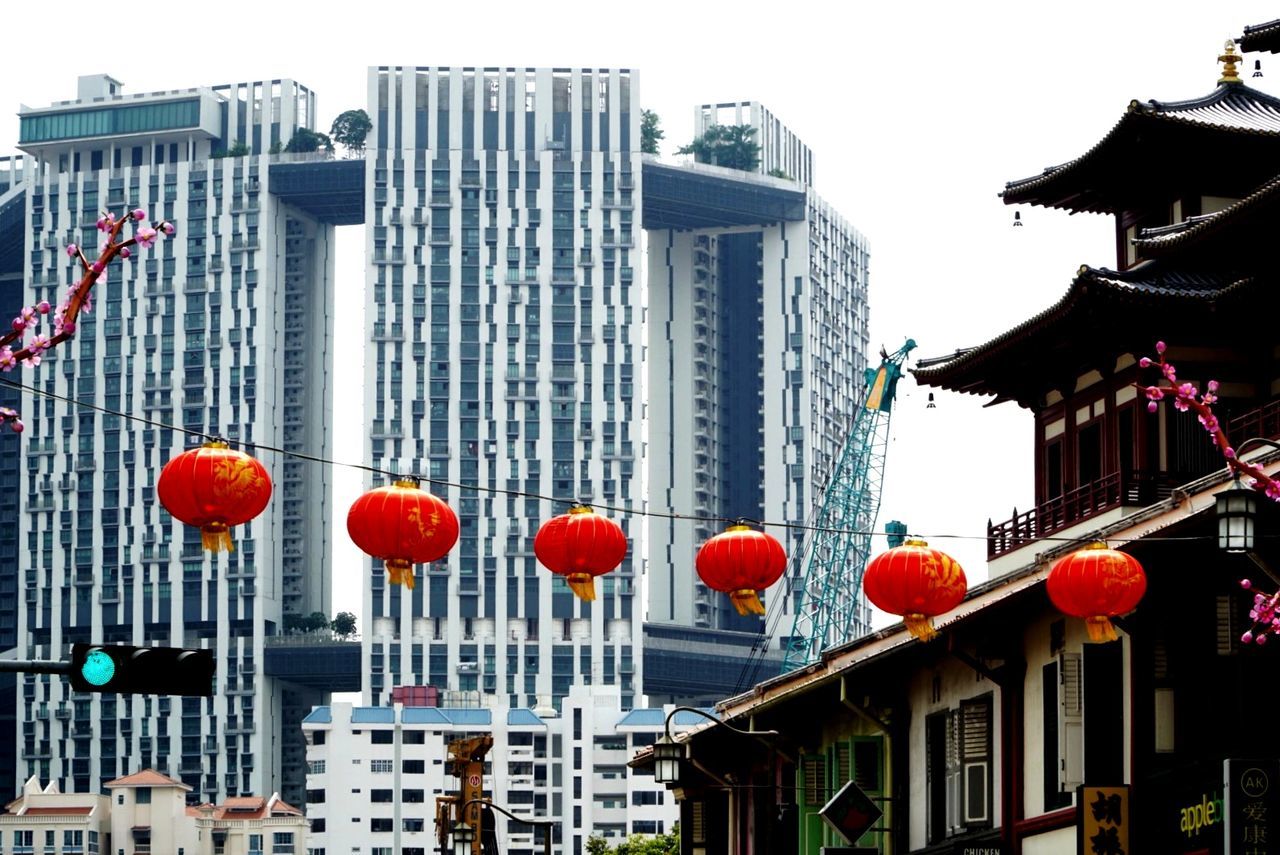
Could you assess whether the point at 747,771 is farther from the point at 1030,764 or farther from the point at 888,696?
the point at 1030,764

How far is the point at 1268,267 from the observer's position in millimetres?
41719

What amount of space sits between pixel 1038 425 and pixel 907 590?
598 inches

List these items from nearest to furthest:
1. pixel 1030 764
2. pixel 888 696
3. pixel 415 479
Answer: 1. pixel 415 479
2. pixel 1030 764
3. pixel 888 696

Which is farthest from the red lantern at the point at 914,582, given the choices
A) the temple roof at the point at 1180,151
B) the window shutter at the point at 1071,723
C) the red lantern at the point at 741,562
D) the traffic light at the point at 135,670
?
the temple roof at the point at 1180,151

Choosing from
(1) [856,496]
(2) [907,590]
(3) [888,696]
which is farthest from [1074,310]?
(1) [856,496]

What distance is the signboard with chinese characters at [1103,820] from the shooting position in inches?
1308

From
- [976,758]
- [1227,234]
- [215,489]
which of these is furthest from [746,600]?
[1227,234]

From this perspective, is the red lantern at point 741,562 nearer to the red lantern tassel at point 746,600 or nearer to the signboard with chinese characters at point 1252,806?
the red lantern tassel at point 746,600

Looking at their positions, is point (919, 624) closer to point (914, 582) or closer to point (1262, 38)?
point (914, 582)

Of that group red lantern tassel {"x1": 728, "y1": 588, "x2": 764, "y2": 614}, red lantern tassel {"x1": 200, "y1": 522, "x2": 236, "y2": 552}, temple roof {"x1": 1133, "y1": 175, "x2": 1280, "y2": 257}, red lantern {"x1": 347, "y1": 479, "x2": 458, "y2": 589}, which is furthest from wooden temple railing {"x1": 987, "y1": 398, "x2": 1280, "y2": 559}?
red lantern tassel {"x1": 200, "y1": 522, "x2": 236, "y2": 552}

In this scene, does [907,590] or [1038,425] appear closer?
[907,590]

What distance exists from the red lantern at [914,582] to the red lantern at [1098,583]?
2827mm

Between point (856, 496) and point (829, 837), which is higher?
point (856, 496)

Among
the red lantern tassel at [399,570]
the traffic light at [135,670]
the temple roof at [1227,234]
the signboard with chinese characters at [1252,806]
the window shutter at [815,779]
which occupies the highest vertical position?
the temple roof at [1227,234]
